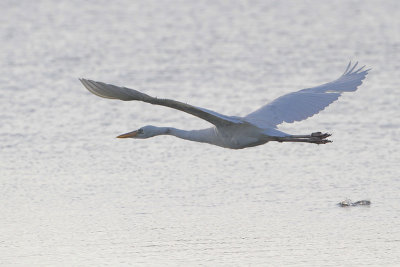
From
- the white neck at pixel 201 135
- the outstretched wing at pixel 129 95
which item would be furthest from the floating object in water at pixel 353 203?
the outstretched wing at pixel 129 95

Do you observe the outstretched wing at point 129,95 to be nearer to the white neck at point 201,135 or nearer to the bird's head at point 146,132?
the white neck at point 201,135

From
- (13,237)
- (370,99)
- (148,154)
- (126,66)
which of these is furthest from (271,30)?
(13,237)

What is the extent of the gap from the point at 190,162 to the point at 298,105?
2.79 metres

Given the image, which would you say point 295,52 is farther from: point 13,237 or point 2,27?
point 13,237

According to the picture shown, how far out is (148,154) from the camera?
44.9 ft

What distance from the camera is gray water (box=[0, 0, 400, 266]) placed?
981cm

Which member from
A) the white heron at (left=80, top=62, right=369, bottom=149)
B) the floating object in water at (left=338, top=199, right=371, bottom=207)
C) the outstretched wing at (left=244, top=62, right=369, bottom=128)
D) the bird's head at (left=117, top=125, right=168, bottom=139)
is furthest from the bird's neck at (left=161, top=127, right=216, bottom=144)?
the floating object in water at (left=338, top=199, right=371, bottom=207)

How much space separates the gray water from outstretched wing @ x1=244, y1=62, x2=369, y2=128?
1102mm

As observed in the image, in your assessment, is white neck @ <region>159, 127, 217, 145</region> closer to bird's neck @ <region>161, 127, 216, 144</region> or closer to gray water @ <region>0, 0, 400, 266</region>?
bird's neck @ <region>161, 127, 216, 144</region>

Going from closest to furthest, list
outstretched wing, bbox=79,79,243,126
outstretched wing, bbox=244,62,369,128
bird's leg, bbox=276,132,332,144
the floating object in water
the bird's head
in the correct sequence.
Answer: outstretched wing, bbox=79,79,243,126 → bird's leg, bbox=276,132,332,144 → outstretched wing, bbox=244,62,369,128 → the bird's head → the floating object in water

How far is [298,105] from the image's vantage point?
427 inches

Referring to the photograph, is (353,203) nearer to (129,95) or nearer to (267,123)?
(267,123)

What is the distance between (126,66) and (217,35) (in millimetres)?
5267

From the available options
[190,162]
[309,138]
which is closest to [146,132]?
[309,138]
